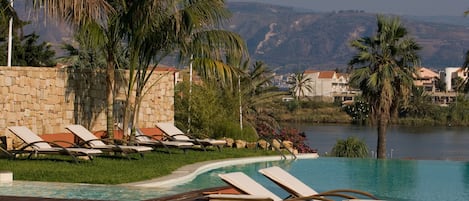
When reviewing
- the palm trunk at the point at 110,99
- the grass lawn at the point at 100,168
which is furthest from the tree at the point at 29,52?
the grass lawn at the point at 100,168

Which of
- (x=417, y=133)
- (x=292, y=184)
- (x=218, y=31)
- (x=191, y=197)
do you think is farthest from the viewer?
(x=417, y=133)

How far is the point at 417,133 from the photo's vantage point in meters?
62.0

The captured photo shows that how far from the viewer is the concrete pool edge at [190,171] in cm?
1366

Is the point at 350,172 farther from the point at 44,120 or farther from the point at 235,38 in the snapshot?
the point at 44,120

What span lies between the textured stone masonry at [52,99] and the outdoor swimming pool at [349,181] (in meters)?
4.13

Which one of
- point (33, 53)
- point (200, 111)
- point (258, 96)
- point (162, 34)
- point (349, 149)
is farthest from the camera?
point (33, 53)

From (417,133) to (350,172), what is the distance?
4550 centimetres

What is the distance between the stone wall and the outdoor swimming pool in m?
4.13

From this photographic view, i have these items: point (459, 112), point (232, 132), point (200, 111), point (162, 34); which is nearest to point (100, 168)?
point (162, 34)

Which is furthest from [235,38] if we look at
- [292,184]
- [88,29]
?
[292,184]

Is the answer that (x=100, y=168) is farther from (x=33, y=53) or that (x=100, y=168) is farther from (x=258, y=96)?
(x=33, y=53)

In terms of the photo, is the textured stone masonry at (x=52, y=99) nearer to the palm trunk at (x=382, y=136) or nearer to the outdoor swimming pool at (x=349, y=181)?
the outdoor swimming pool at (x=349, y=181)

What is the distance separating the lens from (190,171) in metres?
15.7

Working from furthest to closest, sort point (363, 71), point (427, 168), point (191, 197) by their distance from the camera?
point (363, 71)
point (427, 168)
point (191, 197)
